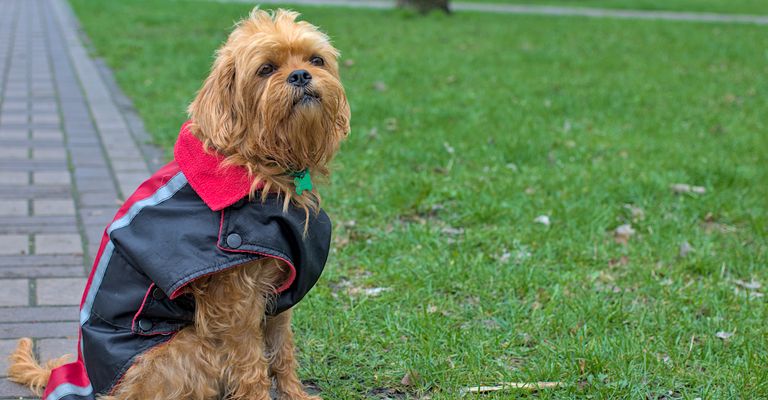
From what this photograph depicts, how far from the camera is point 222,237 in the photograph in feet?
8.34

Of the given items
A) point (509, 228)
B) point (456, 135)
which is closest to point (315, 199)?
point (509, 228)

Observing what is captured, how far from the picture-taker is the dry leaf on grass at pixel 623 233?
4.78 metres

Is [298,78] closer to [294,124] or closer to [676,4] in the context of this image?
[294,124]

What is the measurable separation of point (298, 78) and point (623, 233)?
9.28 ft

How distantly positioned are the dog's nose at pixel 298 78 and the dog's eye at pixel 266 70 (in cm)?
7

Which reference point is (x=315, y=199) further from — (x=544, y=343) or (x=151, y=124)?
(x=151, y=124)

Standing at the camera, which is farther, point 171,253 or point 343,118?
point 343,118

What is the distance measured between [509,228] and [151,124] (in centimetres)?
348

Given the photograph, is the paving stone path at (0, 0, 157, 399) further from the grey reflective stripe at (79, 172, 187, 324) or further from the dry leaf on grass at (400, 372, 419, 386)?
the dry leaf on grass at (400, 372, 419, 386)

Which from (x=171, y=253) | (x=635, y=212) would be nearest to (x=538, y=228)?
(x=635, y=212)

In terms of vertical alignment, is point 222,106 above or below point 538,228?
above

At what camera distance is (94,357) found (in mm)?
2676

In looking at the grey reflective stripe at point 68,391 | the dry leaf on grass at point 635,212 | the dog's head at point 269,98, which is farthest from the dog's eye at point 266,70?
the dry leaf on grass at point 635,212

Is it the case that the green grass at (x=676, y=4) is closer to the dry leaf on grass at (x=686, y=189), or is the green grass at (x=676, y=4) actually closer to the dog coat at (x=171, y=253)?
the dry leaf on grass at (x=686, y=189)
